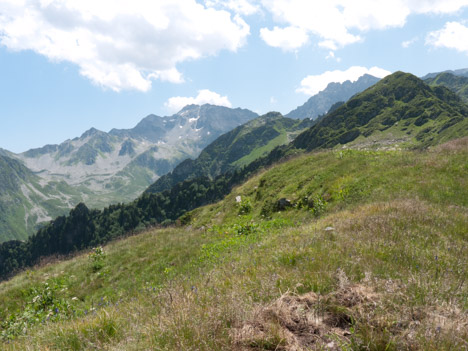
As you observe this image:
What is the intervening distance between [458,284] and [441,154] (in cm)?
1651

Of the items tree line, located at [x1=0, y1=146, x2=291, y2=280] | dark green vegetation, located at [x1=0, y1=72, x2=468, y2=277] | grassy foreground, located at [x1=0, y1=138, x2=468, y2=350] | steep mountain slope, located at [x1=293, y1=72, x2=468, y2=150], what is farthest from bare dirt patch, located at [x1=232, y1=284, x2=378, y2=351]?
tree line, located at [x1=0, y1=146, x2=291, y2=280]

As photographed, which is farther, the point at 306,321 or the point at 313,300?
the point at 313,300

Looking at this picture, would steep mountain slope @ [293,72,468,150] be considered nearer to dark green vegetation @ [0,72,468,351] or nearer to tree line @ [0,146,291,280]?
tree line @ [0,146,291,280]

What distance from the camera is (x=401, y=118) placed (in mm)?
143875

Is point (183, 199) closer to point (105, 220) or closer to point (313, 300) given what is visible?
point (105, 220)

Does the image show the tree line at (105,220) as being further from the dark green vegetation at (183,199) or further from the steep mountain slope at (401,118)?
the steep mountain slope at (401,118)

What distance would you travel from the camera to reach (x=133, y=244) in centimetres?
1753

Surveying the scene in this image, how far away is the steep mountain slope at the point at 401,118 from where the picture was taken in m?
104

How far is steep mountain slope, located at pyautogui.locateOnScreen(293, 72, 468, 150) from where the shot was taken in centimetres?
10400

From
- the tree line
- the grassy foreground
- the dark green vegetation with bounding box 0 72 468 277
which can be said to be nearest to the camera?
the grassy foreground

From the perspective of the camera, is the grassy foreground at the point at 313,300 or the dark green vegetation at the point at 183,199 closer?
the grassy foreground at the point at 313,300

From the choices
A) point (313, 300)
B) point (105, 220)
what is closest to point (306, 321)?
point (313, 300)

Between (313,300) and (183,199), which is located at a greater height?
A: (313,300)

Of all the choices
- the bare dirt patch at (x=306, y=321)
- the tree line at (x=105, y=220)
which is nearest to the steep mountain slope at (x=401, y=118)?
the tree line at (x=105, y=220)
